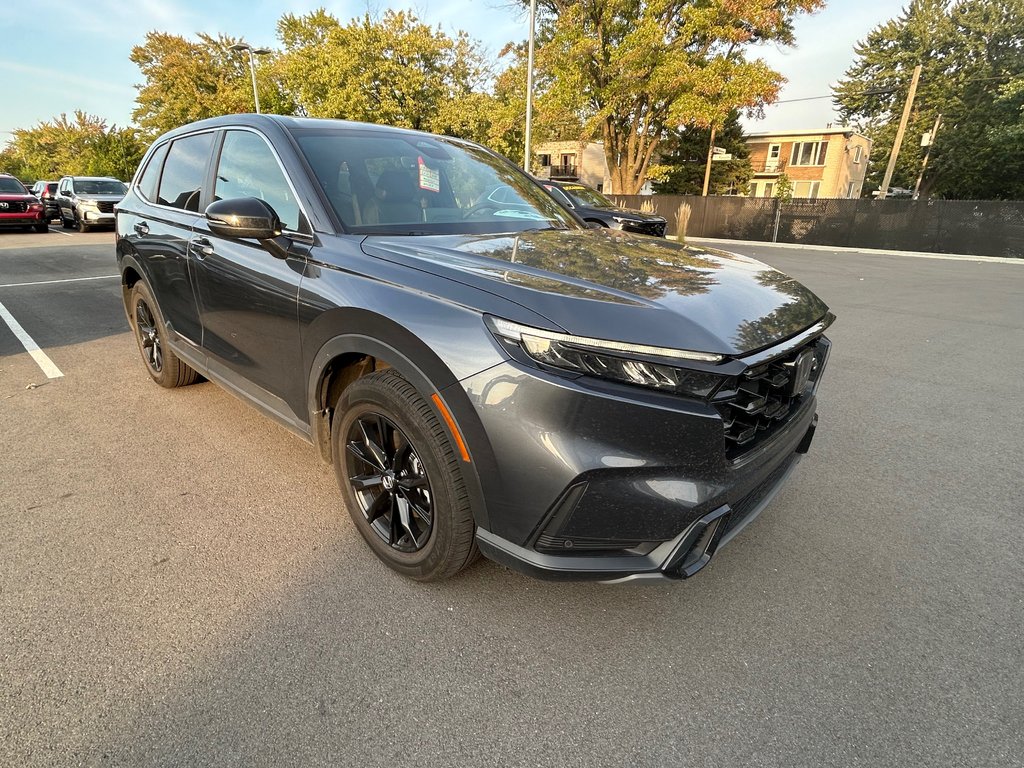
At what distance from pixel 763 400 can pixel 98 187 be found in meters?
24.0

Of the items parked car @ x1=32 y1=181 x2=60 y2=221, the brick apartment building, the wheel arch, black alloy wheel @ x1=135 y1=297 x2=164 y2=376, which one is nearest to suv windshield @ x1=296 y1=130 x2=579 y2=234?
the wheel arch

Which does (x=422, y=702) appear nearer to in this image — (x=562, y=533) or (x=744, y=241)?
(x=562, y=533)

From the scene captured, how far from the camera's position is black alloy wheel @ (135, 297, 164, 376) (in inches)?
163

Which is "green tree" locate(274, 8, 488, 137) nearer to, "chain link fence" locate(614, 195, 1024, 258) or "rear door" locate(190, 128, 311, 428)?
"chain link fence" locate(614, 195, 1024, 258)

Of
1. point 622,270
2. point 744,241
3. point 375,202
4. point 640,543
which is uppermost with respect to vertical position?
point 375,202

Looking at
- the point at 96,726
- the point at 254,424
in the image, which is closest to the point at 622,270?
the point at 96,726

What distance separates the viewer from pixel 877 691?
1795 millimetres

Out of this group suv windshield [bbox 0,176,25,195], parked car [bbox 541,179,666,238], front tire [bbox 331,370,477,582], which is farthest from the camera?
suv windshield [bbox 0,176,25,195]

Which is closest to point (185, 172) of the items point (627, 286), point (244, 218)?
point (244, 218)

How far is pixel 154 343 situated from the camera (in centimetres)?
421

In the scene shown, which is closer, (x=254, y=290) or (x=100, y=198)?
(x=254, y=290)

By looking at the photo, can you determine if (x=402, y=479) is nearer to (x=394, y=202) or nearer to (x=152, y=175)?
(x=394, y=202)

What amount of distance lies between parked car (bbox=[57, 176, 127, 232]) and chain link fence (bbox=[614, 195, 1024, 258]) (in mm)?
19511

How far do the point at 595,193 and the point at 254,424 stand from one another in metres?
12.1
